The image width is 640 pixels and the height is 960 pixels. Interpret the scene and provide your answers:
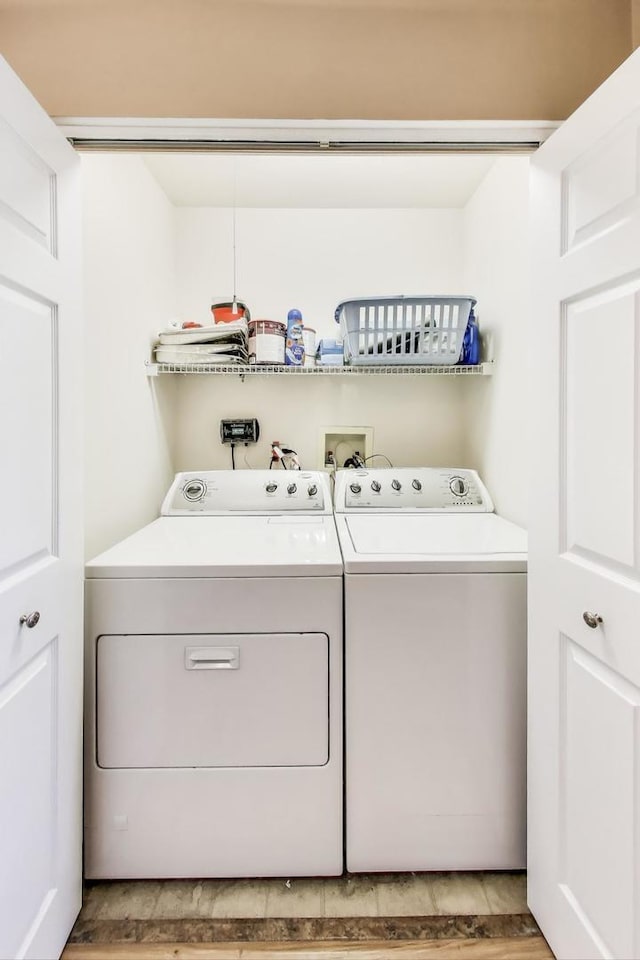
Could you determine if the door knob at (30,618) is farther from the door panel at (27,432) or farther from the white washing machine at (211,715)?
the white washing machine at (211,715)

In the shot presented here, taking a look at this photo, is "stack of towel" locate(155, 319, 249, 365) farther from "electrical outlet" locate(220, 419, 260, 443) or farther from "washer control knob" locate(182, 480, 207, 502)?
"washer control knob" locate(182, 480, 207, 502)

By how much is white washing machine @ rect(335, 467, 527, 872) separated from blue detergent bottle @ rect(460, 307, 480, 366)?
106 centimetres

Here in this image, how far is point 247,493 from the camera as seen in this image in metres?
2.10

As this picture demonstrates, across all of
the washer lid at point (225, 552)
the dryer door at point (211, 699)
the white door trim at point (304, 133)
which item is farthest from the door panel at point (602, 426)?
the dryer door at point (211, 699)

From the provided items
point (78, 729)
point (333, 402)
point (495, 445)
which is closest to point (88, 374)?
point (78, 729)

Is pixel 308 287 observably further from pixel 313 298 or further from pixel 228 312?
pixel 228 312

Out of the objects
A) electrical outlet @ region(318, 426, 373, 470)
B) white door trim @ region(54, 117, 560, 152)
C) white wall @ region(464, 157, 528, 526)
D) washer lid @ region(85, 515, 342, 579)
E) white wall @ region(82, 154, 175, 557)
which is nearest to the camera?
white door trim @ region(54, 117, 560, 152)

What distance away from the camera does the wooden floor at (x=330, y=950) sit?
1.20 metres

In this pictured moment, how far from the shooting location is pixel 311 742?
1.34 meters

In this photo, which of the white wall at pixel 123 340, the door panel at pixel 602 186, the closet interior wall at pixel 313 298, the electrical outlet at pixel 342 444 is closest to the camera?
the door panel at pixel 602 186

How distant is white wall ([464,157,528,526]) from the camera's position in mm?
1793

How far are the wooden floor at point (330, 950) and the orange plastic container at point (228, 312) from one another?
2.09 metres

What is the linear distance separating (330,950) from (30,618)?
42.8 inches

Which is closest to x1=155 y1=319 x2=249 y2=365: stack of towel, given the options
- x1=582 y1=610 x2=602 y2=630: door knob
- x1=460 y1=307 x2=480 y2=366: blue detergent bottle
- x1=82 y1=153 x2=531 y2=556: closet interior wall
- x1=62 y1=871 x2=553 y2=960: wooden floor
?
x1=82 y1=153 x2=531 y2=556: closet interior wall
